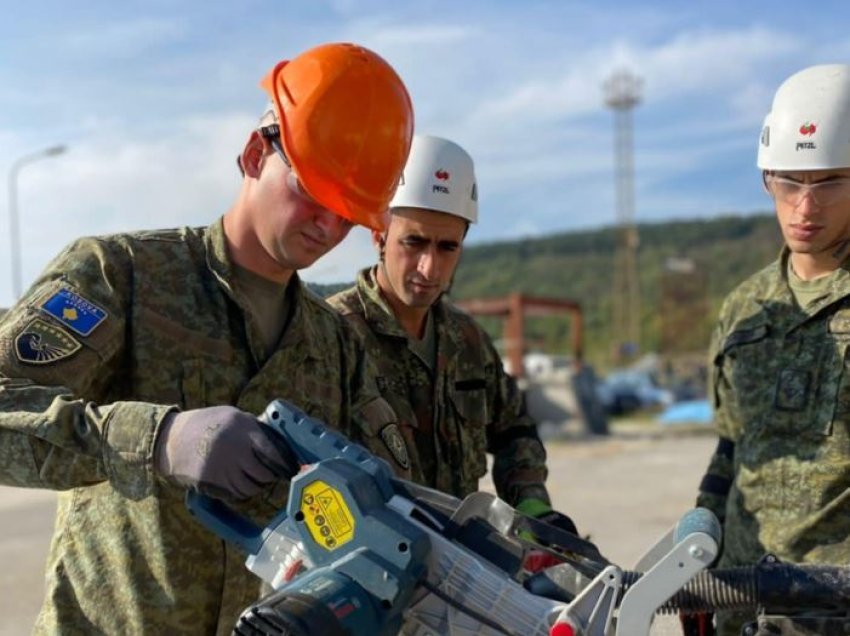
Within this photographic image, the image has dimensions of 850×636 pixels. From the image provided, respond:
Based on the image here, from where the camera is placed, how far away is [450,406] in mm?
3385

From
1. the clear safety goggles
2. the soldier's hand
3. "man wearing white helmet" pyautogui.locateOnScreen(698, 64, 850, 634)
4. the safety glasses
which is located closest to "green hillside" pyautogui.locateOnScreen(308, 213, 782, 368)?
"man wearing white helmet" pyautogui.locateOnScreen(698, 64, 850, 634)

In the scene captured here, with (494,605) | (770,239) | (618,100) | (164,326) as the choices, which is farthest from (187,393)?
(770,239)

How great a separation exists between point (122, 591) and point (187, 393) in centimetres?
43

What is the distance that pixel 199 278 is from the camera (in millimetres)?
2365

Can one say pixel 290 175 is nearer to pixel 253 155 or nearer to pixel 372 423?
pixel 253 155

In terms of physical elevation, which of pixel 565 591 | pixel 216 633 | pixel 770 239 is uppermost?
pixel 565 591

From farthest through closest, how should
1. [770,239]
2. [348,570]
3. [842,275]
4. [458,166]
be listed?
[770,239], [458,166], [842,275], [348,570]

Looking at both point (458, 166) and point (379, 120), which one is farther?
point (458, 166)

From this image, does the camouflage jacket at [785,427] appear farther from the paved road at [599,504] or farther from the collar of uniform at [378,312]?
the paved road at [599,504]

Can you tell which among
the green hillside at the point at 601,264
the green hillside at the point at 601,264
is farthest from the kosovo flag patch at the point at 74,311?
the green hillside at the point at 601,264

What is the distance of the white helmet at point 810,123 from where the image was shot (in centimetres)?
318

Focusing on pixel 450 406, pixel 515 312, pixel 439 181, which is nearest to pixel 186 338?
pixel 450 406

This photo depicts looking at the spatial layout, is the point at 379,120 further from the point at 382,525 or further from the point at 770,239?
the point at 770,239

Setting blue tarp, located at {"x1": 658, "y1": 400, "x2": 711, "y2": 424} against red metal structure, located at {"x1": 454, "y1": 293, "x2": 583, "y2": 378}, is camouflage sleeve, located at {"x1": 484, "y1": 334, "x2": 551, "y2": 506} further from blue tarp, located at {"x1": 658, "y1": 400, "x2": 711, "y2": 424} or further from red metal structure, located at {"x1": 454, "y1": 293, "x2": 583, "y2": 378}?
blue tarp, located at {"x1": 658, "y1": 400, "x2": 711, "y2": 424}
